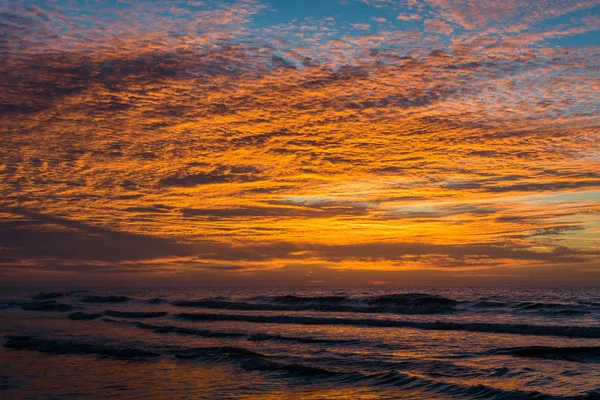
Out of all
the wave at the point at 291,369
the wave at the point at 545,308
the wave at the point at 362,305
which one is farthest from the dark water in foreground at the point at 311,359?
the wave at the point at 362,305

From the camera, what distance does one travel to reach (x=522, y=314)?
134 feet

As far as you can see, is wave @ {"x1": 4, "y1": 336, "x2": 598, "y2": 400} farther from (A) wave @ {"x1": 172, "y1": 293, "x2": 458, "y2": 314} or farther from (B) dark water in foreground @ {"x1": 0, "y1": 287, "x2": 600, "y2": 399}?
(A) wave @ {"x1": 172, "y1": 293, "x2": 458, "y2": 314}

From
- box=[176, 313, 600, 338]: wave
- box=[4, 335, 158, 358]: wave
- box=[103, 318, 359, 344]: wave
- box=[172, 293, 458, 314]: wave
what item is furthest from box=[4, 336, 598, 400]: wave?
box=[172, 293, 458, 314]: wave

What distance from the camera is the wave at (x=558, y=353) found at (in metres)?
20.8

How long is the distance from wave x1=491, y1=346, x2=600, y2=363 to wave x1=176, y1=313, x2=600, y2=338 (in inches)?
246

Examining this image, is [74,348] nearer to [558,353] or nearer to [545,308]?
[558,353]

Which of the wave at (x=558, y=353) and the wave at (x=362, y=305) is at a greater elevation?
the wave at (x=558, y=353)

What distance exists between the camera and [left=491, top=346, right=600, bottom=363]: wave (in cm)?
2077

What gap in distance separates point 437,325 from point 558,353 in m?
12.1

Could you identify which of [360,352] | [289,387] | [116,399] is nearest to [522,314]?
[360,352]

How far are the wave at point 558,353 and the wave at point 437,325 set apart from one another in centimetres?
625

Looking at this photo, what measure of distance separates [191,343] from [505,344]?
15.6m

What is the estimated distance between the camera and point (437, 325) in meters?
33.7

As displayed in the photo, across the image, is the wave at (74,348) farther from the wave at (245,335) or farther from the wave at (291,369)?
the wave at (245,335)
